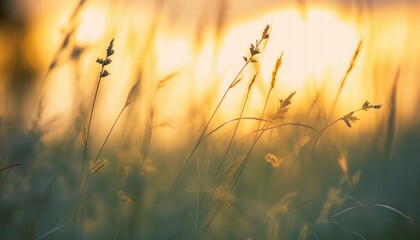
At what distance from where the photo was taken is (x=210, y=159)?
4.00 feet

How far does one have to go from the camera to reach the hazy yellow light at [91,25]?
46.7 inches

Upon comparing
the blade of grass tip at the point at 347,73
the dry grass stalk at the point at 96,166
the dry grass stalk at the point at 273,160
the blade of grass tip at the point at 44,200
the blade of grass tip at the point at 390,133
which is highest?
the blade of grass tip at the point at 347,73

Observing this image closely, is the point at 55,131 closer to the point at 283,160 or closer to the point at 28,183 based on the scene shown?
the point at 28,183

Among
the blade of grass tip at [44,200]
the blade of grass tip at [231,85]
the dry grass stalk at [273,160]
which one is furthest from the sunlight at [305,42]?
the blade of grass tip at [44,200]

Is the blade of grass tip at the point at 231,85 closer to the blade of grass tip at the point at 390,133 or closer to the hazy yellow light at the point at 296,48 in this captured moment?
the hazy yellow light at the point at 296,48

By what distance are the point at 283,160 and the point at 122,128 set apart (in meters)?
0.36

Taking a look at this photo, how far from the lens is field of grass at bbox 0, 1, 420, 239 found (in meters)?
1.12

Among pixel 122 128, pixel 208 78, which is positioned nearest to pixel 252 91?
pixel 208 78

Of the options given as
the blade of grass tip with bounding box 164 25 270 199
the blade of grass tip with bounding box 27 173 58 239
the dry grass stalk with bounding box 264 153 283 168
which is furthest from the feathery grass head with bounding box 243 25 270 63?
the blade of grass tip with bounding box 27 173 58 239

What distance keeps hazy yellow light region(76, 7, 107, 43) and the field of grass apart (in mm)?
18

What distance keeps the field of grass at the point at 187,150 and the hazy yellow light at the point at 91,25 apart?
18mm

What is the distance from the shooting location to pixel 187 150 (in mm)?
1222

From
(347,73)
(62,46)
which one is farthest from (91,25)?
(347,73)

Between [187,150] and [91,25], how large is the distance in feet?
1.12
